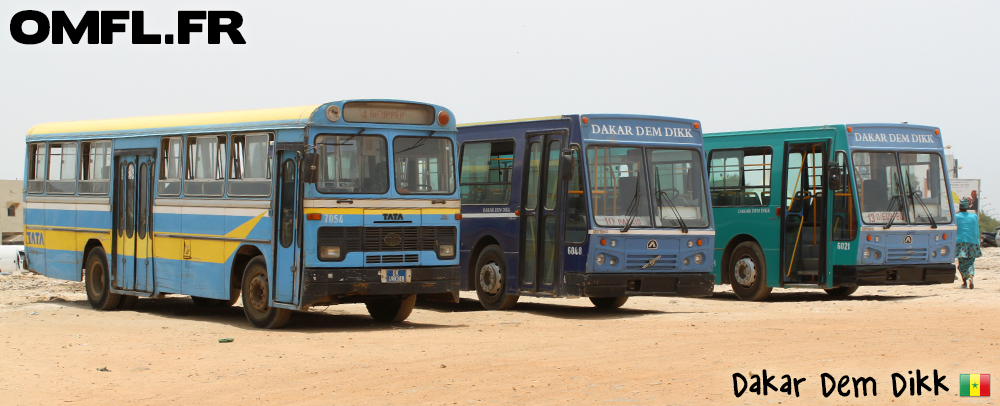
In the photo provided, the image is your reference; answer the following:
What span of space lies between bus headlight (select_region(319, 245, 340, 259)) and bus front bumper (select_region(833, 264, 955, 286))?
347 inches

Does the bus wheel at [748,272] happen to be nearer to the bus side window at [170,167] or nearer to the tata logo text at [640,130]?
the tata logo text at [640,130]

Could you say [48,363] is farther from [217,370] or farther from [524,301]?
[524,301]

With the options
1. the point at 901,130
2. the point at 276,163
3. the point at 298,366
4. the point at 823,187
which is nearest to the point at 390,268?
the point at 276,163

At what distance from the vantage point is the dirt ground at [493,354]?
9852 millimetres

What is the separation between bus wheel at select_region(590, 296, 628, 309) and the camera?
1892cm

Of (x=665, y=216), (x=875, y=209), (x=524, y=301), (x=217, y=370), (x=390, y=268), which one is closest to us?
(x=217, y=370)

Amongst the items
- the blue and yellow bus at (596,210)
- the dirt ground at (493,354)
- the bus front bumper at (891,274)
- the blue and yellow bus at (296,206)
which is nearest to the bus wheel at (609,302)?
the dirt ground at (493,354)

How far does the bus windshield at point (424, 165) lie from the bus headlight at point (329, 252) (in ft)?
3.47

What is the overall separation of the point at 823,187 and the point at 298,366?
10881 millimetres

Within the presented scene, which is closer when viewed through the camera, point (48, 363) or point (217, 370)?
point (217, 370)

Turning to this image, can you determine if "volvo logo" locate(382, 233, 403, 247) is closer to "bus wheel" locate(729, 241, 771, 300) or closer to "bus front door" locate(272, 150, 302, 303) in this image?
"bus front door" locate(272, 150, 302, 303)

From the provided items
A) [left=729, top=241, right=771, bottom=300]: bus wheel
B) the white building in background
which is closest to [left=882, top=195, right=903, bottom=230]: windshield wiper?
[left=729, top=241, right=771, bottom=300]: bus wheel

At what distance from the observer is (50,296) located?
74.2ft

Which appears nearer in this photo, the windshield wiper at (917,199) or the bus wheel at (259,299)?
the bus wheel at (259,299)
